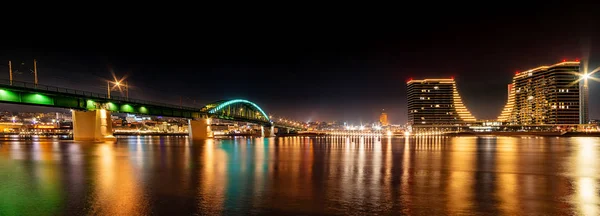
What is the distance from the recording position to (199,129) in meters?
112

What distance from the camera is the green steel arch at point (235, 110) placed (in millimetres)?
126613

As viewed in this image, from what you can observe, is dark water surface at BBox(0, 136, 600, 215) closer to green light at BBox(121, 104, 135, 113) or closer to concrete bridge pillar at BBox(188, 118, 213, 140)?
green light at BBox(121, 104, 135, 113)

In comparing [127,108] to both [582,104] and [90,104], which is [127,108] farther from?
[582,104]

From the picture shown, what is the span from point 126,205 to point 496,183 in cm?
1600

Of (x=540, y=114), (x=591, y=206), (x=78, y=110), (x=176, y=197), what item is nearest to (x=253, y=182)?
(x=176, y=197)

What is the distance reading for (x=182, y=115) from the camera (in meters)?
104

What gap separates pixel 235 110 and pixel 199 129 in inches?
1775

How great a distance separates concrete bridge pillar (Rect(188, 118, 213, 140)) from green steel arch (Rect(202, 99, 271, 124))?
607 cm

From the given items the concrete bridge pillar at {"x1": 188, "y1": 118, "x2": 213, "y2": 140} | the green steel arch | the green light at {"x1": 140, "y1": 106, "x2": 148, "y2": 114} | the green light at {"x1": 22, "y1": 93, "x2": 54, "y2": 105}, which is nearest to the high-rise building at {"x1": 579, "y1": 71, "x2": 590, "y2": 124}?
the green steel arch

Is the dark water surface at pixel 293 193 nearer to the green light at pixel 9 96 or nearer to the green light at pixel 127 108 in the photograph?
the green light at pixel 9 96

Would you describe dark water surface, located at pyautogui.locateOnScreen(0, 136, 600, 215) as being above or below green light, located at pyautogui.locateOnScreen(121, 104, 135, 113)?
below

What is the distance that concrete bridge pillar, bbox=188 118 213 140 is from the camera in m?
111

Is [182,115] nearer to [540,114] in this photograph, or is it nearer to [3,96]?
[3,96]

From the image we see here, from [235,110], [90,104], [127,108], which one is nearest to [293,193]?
[90,104]
